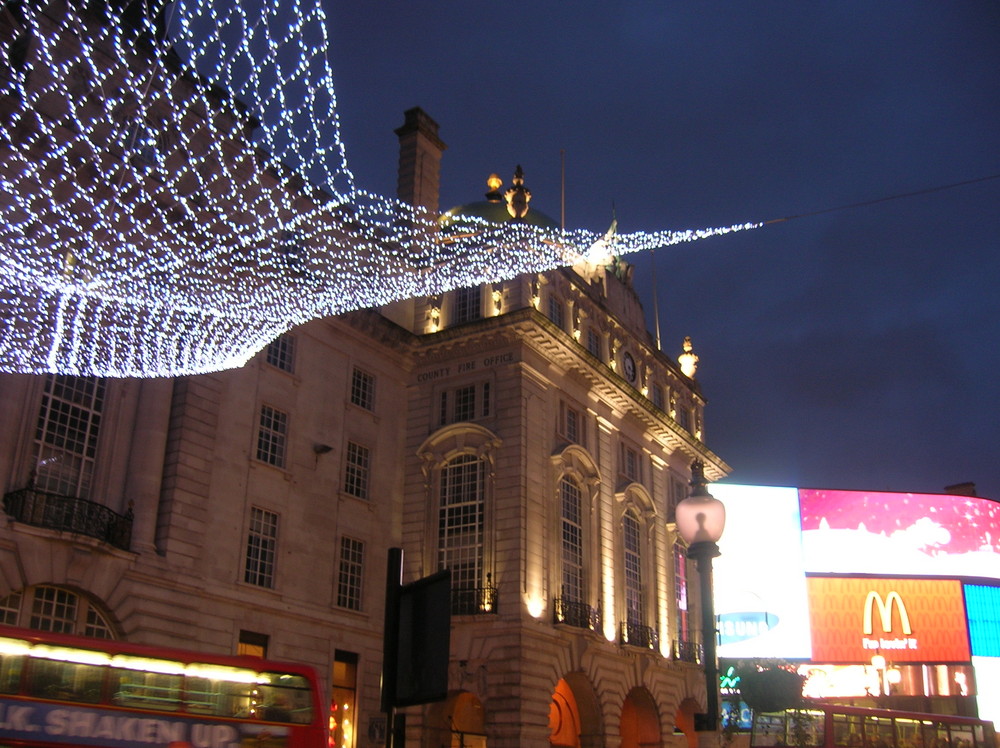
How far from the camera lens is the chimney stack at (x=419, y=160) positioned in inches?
1505

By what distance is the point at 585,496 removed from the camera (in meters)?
36.5

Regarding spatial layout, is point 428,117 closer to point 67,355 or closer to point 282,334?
point 282,334

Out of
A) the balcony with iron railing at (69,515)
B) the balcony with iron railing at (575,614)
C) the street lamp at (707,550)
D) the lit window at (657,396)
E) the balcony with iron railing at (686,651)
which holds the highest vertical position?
the lit window at (657,396)

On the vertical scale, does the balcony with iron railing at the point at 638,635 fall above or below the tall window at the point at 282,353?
below

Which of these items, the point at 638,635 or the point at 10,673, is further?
the point at 638,635

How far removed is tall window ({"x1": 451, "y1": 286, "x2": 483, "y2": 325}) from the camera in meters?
35.8

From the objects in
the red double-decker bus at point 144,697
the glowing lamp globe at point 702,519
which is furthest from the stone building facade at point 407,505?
the glowing lamp globe at point 702,519

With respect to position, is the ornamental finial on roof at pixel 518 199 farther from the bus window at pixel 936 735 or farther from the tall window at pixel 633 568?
the bus window at pixel 936 735

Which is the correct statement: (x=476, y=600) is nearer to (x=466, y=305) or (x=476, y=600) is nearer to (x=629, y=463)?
(x=466, y=305)

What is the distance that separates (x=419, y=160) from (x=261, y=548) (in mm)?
16936

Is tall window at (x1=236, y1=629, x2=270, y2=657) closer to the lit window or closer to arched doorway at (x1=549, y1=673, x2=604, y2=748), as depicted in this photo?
arched doorway at (x1=549, y1=673, x2=604, y2=748)

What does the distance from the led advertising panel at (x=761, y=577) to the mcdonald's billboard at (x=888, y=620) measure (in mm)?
1715

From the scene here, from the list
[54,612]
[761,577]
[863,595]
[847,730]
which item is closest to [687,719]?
[761,577]

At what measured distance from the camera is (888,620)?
55.3 metres
